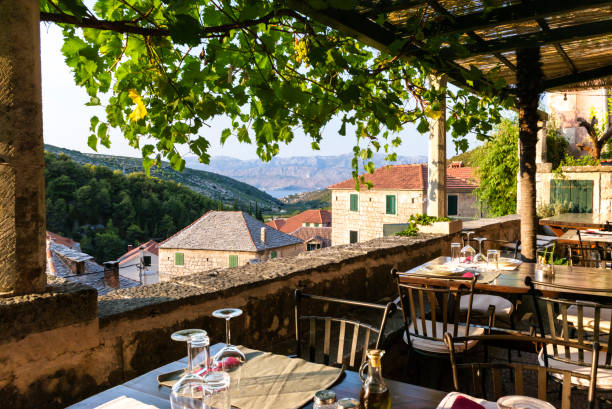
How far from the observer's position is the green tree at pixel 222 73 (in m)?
1.76

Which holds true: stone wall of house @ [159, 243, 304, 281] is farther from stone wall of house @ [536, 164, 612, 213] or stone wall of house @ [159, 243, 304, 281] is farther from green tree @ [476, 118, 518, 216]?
stone wall of house @ [536, 164, 612, 213]

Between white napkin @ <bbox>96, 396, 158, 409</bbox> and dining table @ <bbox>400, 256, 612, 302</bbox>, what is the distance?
2039 mm

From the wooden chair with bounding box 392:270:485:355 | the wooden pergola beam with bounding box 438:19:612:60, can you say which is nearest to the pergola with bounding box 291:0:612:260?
the wooden pergola beam with bounding box 438:19:612:60

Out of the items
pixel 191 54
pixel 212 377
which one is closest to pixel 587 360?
pixel 212 377

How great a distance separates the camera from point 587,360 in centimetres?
225

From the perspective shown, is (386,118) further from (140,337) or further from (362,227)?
(362,227)

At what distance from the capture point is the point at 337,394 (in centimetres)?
131

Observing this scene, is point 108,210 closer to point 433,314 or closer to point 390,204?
point 390,204

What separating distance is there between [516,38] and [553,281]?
1.78 meters

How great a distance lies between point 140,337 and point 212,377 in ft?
3.20

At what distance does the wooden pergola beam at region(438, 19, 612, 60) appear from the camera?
301 centimetres

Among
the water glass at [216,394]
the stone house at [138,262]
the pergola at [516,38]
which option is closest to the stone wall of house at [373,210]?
the stone house at [138,262]

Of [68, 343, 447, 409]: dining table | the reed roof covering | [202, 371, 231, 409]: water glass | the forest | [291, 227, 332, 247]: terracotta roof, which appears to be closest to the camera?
[202, 371, 231, 409]: water glass

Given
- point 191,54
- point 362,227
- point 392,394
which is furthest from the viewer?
point 362,227
